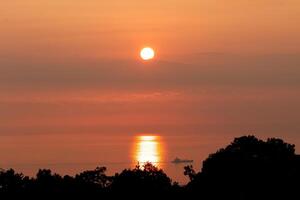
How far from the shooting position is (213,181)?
211 ft

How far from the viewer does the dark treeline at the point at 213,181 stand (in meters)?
63.0

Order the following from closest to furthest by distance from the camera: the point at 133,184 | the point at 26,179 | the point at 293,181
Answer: the point at 293,181, the point at 133,184, the point at 26,179

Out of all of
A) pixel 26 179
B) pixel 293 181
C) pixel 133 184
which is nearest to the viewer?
pixel 293 181

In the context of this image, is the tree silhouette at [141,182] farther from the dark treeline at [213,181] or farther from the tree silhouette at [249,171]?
the tree silhouette at [249,171]

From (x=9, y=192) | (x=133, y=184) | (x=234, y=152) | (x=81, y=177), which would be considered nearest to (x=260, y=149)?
(x=234, y=152)

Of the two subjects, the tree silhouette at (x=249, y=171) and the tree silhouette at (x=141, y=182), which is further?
the tree silhouette at (x=141, y=182)

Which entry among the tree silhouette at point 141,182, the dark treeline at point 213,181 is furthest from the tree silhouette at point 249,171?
the tree silhouette at point 141,182

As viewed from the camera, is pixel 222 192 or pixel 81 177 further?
pixel 81 177

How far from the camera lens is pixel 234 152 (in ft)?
221

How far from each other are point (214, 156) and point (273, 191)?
664 centimetres

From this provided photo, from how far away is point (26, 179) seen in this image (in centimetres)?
7044

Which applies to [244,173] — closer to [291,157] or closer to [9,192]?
[291,157]

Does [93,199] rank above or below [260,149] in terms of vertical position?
below

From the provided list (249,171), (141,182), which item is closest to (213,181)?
(249,171)
